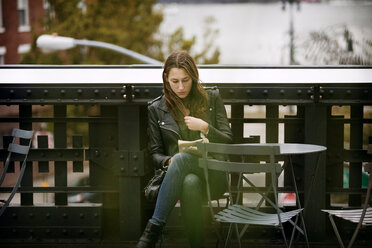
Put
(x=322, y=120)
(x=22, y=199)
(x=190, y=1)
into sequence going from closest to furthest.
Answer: (x=322, y=120), (x=22, y=199), (x=190, y=1)

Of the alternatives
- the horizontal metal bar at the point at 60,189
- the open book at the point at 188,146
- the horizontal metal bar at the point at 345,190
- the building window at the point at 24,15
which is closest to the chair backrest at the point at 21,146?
the horizontal metal bar at the point at 60,189

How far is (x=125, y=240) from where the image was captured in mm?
5227

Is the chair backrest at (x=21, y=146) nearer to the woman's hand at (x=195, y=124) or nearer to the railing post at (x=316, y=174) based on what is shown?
the woman's hand at (x=195, y=124)

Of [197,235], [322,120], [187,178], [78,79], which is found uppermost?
[78,79]

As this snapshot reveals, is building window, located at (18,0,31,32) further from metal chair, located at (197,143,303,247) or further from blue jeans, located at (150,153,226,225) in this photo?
metal chair, located at (197,143,303,247)

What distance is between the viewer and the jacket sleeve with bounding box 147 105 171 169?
444 cm

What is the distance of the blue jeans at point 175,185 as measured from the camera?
13.3 feet

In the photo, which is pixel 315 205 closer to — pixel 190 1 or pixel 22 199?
pixel 22 199

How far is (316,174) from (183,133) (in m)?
1.27

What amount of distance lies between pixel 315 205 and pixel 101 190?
6.15 feet

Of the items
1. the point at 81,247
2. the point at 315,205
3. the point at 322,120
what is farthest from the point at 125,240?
the point at 322,120

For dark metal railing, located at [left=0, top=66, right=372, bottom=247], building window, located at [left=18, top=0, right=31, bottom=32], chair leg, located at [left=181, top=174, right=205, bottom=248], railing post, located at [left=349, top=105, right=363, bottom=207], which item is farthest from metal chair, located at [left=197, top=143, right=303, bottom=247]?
building window, located at [left=18, top=0, right=31, bottom=32]

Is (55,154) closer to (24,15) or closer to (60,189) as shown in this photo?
(60,189)

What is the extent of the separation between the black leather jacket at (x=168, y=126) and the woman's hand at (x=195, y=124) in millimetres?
110
